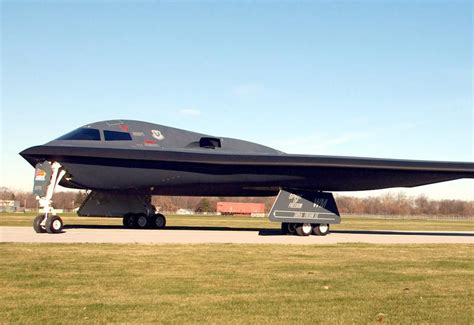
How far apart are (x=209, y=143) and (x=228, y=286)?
14919 millimetres

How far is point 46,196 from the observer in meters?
19.1

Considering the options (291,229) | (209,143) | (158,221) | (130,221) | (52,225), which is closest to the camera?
(52,225)

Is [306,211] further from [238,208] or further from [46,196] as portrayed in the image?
[238,208]

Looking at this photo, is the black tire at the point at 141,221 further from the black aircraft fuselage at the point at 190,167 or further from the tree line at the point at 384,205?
the tree line at the point at 384,205

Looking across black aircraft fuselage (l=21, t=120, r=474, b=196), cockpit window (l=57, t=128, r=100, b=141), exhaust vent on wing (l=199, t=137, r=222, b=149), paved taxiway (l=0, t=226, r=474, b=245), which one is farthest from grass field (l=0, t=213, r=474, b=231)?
paved taxiway (l=0, t=226, r=474, b=245)

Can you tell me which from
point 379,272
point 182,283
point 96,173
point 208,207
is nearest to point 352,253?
point 379,272

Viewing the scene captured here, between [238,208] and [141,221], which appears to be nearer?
[141,221]

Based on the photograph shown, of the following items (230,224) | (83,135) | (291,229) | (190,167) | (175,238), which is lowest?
(175,238)

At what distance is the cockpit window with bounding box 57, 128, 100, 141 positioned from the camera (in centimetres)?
2048

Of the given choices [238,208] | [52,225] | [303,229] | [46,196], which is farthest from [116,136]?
[238,208]

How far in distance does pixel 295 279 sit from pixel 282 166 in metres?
12.0

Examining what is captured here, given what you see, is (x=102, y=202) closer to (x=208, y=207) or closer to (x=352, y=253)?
(x=352, y=253)

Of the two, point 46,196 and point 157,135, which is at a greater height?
point 157,135

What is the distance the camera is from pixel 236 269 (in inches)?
407
